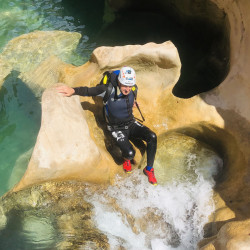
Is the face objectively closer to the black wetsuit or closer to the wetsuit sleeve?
the black wetsuit

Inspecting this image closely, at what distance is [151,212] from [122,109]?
6.79ft

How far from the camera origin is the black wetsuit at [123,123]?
5512mm

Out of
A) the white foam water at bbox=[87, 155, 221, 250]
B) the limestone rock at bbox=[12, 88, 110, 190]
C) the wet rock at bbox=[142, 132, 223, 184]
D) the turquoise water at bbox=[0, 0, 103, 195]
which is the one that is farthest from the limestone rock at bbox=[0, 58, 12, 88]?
the wet rock at bbox=[142, 132, 223, 184]

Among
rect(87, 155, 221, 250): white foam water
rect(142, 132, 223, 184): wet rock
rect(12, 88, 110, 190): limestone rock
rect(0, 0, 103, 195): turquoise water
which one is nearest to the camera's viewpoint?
rect(12, 88, 110, 190): limestone rock

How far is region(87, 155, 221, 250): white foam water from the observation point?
557 cm

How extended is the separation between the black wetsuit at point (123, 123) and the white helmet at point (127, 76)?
0.25m

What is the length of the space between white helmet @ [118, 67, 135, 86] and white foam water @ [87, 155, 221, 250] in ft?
6.33

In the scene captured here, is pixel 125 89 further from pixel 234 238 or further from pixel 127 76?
pixel 234 238

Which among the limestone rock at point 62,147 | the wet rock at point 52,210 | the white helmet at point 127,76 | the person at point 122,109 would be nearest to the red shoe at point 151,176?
the person at point 122,109

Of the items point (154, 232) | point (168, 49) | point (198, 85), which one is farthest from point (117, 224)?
point (198, 85)

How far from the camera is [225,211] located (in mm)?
5422

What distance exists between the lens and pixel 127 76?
5203 millimetres

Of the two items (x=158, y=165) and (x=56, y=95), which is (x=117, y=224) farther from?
(x=56, y=95)

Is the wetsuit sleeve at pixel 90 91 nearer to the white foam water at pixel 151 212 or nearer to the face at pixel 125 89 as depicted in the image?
the face at pixel 125 89
